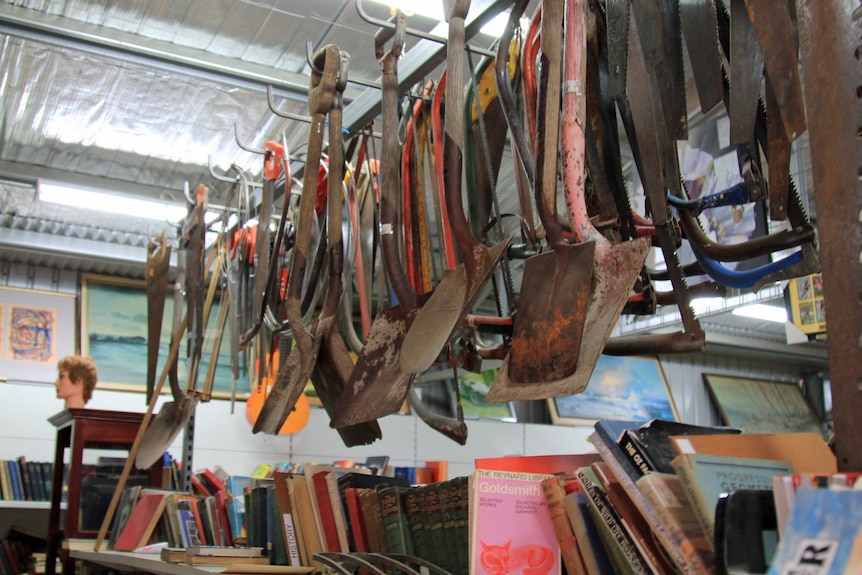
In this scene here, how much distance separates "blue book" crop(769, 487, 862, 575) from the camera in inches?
27.0

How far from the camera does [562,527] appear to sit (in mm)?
1221

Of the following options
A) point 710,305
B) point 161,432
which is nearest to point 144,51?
point 161,432

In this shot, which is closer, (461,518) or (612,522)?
(612,522)

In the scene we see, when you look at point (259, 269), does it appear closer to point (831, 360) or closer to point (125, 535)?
point (125, 535)

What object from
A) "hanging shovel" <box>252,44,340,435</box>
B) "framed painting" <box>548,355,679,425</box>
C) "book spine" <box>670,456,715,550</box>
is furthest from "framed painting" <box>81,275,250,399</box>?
"book spine" <box>670,456,715,550</box>

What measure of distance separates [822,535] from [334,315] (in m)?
1.57

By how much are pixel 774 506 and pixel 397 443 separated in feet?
23.0

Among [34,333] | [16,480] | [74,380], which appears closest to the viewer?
[74,380]

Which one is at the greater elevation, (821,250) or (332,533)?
(821,250)

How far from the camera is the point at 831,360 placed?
3.04 ft

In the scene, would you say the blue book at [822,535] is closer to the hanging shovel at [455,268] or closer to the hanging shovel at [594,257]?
the hanging shovel at [594,257]

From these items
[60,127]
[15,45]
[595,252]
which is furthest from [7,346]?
[595,252]

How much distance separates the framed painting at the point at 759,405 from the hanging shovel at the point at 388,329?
8.74 m

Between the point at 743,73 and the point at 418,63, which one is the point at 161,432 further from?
the point at 743,73
